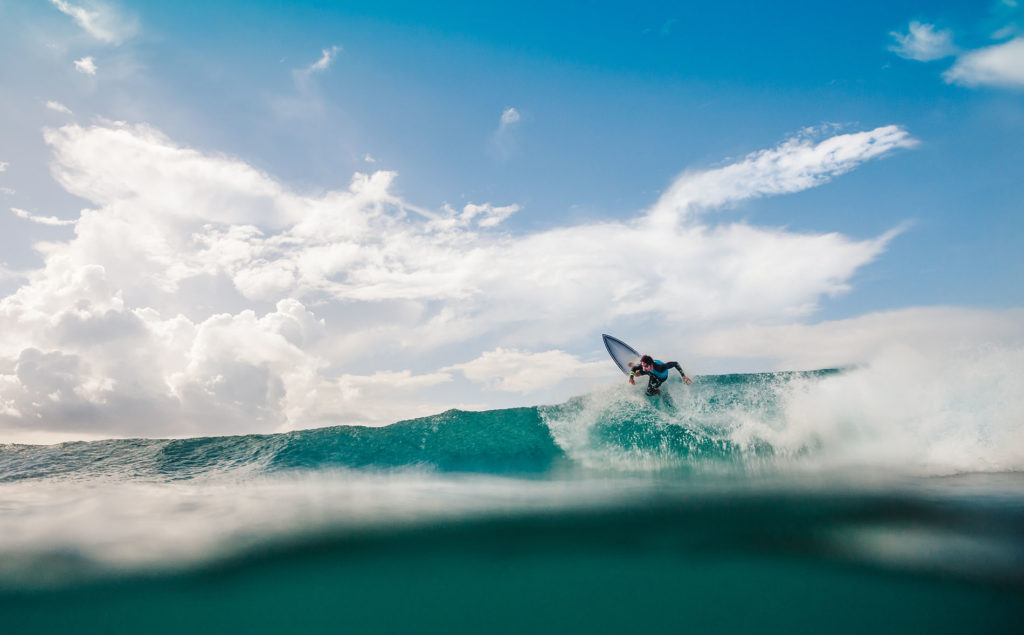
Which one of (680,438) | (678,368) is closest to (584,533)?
(680,438)

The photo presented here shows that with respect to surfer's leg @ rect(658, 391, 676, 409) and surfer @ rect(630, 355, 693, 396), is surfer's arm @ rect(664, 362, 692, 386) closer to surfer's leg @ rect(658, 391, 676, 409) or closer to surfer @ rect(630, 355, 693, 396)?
surfer @ rect(630, 355, 693, 396)

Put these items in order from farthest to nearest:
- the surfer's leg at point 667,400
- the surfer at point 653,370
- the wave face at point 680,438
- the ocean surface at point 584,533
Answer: the surfer's leg at point 667,400 → the surfer at point 653,370 → the wave face at point 680,438 → the ocean surface at point 584,533

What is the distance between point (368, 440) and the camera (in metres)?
15.1

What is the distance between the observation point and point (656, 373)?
1437 centimetres

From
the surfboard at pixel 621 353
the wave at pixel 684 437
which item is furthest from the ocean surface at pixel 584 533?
the surfboard at pixel 621 353

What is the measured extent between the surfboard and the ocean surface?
276 centimetres

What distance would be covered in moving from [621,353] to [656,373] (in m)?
2.49

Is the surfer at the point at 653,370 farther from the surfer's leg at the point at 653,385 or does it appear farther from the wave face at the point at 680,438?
the wave face at the point at 680,438

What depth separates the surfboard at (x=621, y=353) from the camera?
16.5 m

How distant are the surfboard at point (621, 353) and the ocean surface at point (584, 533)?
2.76 meters

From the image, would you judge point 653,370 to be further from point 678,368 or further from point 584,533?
point 584,533

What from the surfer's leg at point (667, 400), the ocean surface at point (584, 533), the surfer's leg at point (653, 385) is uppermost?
the surfer's leg at point (653, 385)

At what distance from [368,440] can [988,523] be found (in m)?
14.2

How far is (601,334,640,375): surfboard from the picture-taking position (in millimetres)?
16453
